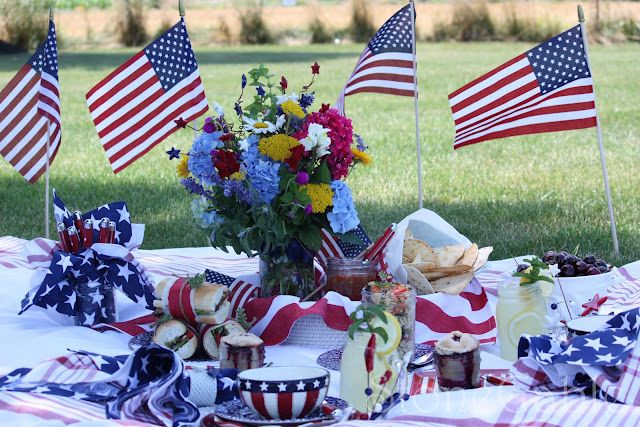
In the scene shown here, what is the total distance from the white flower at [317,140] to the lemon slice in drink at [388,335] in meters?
0.87

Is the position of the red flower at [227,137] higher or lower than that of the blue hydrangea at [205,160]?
higher

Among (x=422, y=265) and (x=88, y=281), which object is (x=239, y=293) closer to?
(x=88, y=281)

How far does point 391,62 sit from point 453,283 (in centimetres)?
161

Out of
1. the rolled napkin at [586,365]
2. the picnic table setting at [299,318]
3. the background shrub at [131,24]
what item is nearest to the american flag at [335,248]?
the picnic table setting at [299,318]

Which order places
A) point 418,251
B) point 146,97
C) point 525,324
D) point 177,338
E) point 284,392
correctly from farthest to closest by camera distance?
point 146,97
point 418,251
point 177,338
point 525,324
point 284,392

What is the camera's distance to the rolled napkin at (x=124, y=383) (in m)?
2.77

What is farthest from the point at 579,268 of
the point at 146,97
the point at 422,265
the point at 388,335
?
the point at 146,97

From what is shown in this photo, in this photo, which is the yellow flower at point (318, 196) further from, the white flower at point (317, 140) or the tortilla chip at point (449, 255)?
the tortilla chip at point (449, 255)

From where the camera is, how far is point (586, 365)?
9.44 feet

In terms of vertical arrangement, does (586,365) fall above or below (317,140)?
below

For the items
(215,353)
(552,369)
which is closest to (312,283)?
(215,353)

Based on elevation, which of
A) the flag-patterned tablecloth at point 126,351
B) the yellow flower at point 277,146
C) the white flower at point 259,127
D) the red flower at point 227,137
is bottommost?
the flag-patterned tablecloth at point 126,351

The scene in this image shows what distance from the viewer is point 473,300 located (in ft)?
12.5

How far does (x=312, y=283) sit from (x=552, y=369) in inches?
42.6
